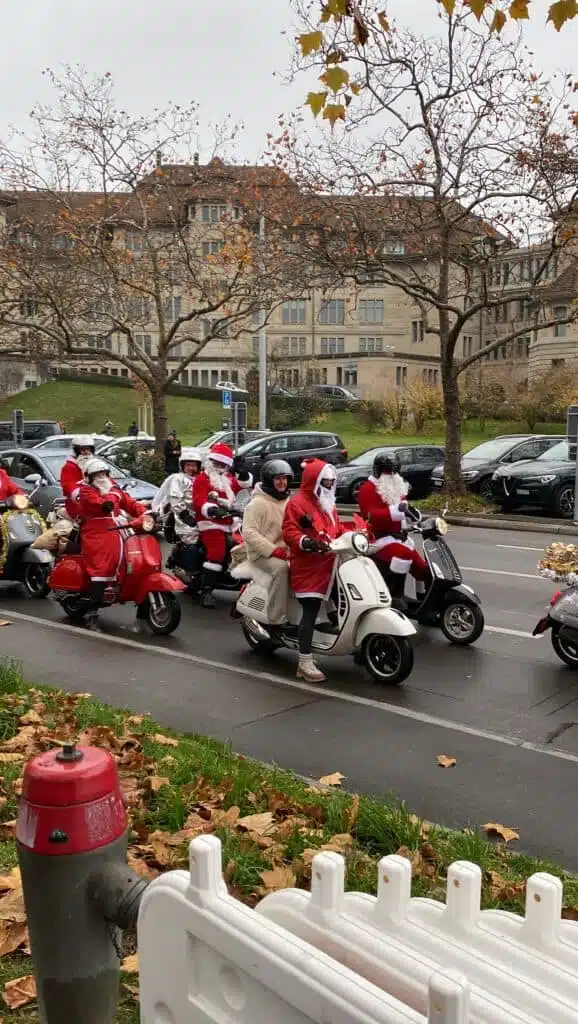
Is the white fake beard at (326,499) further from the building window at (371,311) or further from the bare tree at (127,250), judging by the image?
the building window at (371,311)

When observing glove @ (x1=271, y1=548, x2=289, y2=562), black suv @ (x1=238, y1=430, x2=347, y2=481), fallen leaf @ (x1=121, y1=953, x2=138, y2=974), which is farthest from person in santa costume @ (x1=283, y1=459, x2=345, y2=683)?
black suv @ (x1=238, y1=430, x2=347, y2=481)

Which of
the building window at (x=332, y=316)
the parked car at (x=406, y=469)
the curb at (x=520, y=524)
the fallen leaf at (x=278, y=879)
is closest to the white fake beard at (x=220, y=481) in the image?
the fallen leaf at (x=278, y=879)

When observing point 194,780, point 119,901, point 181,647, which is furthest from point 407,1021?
point 181,647

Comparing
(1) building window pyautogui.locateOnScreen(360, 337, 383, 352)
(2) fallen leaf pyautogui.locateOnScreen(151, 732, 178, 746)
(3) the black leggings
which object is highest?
(1) building window pyautogui.locateOnScreen(360, 337, 383, 352)

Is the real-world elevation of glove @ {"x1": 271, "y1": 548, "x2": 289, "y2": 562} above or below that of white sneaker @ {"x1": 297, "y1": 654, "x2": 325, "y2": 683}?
above

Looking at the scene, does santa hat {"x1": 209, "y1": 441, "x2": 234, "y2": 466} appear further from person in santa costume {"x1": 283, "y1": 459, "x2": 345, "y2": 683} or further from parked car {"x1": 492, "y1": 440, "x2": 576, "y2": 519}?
parked car {"x1": 492, "y1": 440, "x2": 576, "y2": 519}

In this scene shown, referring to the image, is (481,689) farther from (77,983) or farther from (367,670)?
(77,983)

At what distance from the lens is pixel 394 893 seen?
5.75 ft

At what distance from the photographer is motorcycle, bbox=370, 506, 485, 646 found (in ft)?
29.3

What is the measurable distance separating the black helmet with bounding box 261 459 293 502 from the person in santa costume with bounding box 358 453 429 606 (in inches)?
51.8

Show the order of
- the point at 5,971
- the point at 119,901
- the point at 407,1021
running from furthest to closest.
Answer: the point at 5,971
the point at 119,901
the point at 407,1021

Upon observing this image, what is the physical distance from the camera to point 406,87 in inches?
755

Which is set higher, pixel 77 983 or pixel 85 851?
pixel 85 851

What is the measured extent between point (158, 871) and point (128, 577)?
587cm
